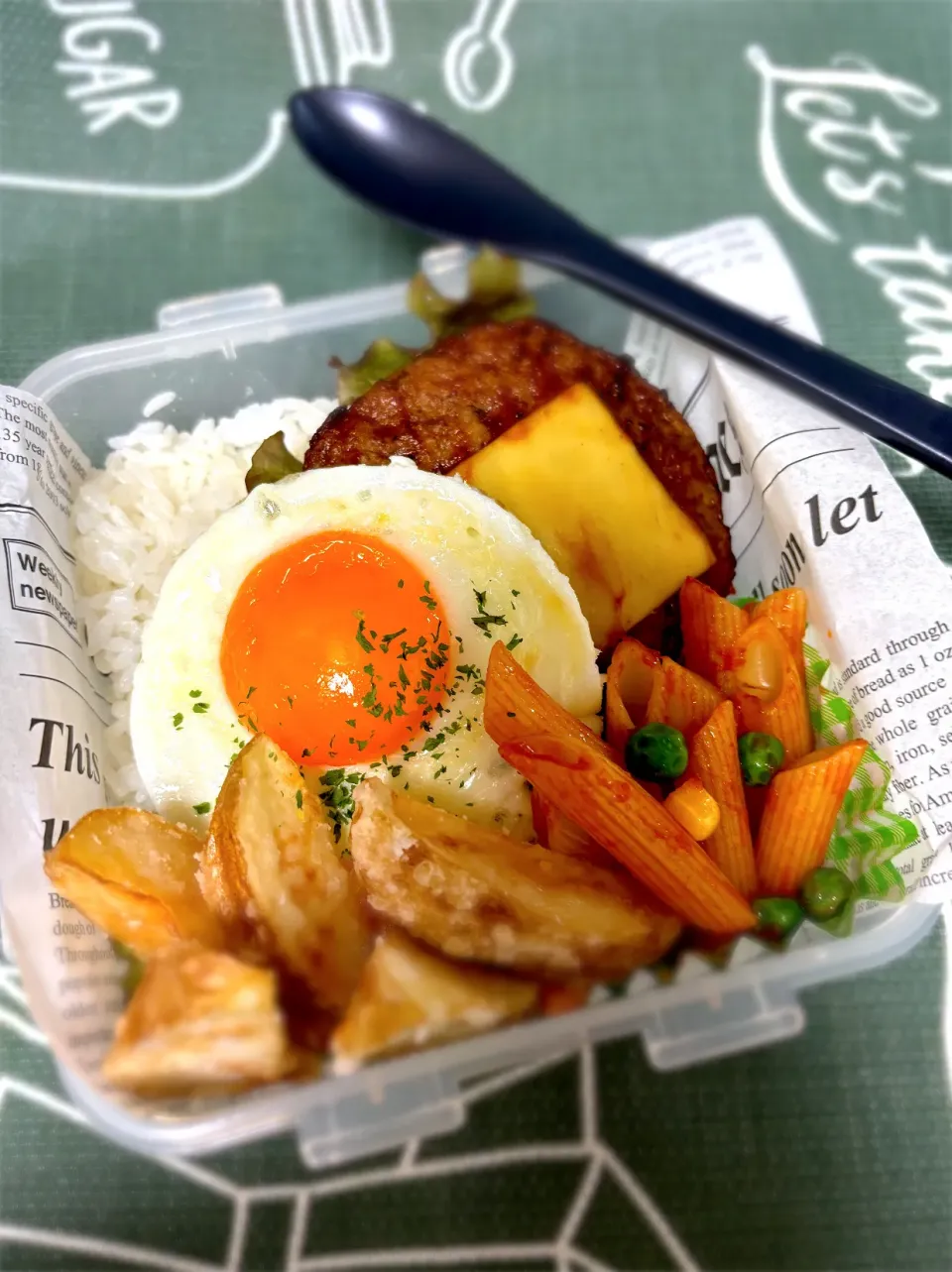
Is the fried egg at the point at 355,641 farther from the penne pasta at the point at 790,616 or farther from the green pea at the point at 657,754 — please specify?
the penne pasta at the point at 790,616

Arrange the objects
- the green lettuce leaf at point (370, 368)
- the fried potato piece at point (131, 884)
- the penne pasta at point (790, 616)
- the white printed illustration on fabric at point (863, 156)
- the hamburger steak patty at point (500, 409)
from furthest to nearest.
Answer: the white printed illustration on fabric at point (863, 156), the green lettuce leaf at point (370, 368), the hamburger steak patty at point (500, 409), the penne pasta at point (790, 616), the fried potato piece at point (131, 884)

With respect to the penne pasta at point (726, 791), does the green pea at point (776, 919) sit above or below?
below

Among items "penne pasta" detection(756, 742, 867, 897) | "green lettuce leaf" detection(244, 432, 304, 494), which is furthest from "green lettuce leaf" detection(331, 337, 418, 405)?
"penne pasta" detection(756, 742, 867, 897)

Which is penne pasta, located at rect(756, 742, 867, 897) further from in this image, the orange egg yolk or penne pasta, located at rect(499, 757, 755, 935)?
the orange egg yolk

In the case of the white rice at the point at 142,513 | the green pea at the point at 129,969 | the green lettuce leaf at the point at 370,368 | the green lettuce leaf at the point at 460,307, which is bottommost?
the green pea at the point at 129,969

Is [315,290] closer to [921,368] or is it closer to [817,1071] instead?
[921,368]

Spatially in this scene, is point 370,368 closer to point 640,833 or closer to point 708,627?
point 708,627

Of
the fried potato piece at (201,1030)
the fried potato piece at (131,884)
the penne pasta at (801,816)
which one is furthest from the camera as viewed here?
the penne pasta at (801,816)

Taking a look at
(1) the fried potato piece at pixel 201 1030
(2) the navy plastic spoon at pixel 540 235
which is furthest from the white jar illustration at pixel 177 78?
(1) the fried potato piece at pixel 201 1030
